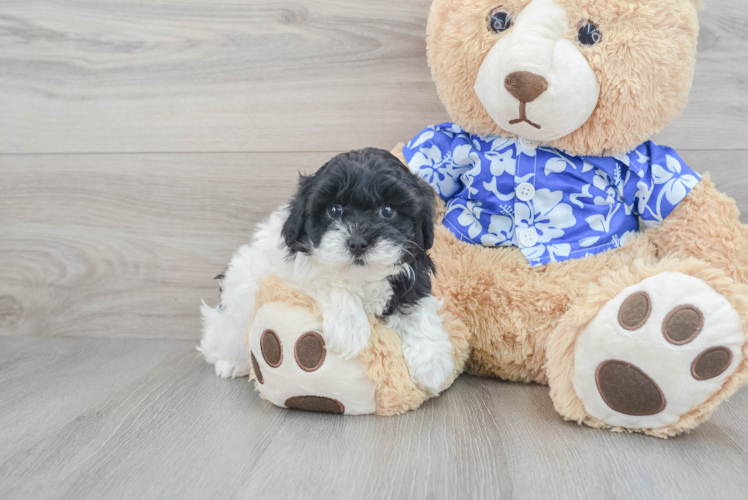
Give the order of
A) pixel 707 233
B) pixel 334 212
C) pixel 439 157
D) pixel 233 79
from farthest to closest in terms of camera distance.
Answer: pixel 233 79
pixel 439 157
pixel 707 233
pixel 334 212

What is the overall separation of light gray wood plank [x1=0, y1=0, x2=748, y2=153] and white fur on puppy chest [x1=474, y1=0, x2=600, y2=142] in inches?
16.7

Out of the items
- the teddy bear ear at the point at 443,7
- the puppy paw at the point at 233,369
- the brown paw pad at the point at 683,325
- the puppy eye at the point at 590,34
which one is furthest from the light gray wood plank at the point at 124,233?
the brown paw pad at the point at 683,325

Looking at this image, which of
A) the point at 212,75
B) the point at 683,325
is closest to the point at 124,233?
the point at 212,75

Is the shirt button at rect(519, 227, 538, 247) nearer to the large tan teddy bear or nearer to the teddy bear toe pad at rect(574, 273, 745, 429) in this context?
the large tan teddy bear

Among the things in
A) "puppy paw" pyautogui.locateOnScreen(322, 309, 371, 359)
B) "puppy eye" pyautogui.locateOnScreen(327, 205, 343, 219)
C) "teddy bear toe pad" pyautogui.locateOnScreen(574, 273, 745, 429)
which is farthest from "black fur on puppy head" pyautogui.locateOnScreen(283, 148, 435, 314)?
"teddy bear toe pad" pyautogui.locateOnScreen(574, 273, 745, 429)

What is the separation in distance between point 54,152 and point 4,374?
2.23 ft

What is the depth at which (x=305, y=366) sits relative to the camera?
3.62ft

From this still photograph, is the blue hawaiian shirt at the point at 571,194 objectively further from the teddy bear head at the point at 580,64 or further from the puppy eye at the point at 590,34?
the puppy eye at the point at 590,34

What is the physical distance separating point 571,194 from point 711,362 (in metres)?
0.46

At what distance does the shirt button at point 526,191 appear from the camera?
127 cm

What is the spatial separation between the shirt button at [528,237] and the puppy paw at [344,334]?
0.42 meters

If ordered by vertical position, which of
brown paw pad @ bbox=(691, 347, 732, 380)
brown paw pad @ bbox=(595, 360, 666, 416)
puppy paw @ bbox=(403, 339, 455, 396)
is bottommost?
puppy paw @ bbox=(403, 339, 455, 396)

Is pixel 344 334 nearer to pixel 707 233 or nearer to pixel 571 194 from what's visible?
pixel 571 194

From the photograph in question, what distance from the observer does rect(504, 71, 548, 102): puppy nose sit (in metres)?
1.11
